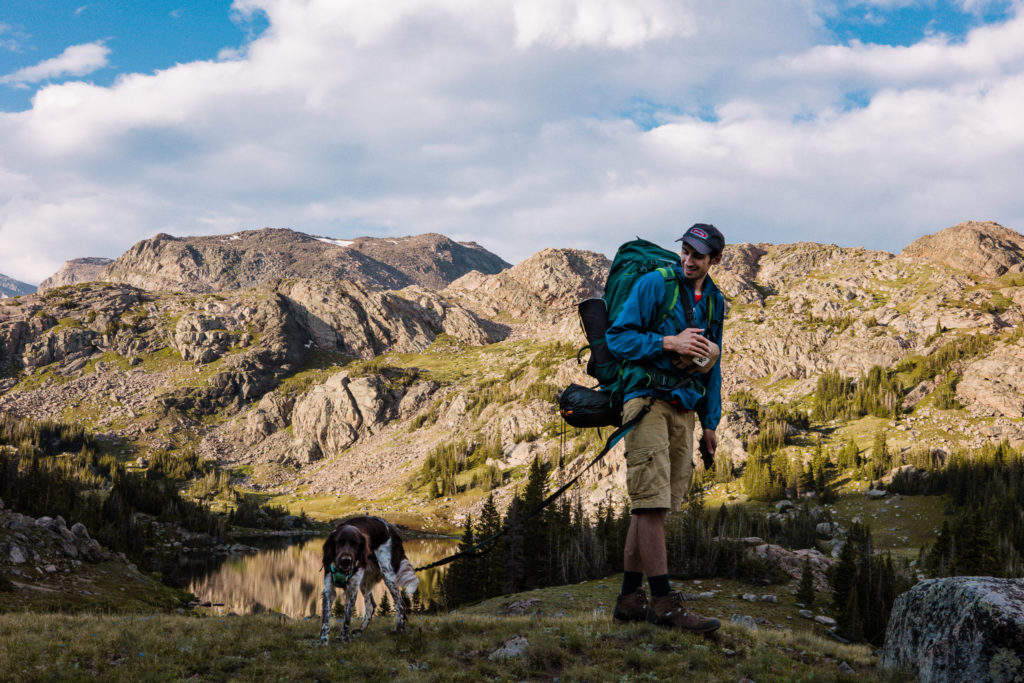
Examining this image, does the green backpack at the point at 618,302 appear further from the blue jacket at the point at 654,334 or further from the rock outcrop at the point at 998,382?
the rock outcrop at the point at 998,382

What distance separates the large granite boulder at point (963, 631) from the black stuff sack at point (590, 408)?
441cm

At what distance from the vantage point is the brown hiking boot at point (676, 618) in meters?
8.29

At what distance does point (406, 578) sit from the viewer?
12.6 metres

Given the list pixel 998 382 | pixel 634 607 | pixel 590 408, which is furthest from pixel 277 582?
pixel 998 382

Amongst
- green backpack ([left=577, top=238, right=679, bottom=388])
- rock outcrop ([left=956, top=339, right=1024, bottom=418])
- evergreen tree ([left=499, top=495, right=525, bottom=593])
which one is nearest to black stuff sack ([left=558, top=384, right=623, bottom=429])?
green backpack ([left=577, top=238, right=679, bottom=388])

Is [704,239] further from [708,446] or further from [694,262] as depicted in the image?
[708,446]

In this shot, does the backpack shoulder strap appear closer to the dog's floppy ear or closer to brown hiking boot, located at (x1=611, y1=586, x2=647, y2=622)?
brown hiking boot, located at (x1=611, y1=586, x2=647, y2=622)

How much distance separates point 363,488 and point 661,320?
19920 centimetres

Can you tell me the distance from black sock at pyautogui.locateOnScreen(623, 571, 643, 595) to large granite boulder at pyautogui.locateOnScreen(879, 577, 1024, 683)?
345 cm

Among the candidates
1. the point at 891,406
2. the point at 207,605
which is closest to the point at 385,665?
the point at 207,605

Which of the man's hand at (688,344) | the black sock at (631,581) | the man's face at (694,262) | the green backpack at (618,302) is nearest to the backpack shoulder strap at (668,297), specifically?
the green backpack at (618,302)

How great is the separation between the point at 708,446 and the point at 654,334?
238cm

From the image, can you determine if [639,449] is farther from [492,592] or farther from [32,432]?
[32,432]

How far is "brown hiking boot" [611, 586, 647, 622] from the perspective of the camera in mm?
8852
